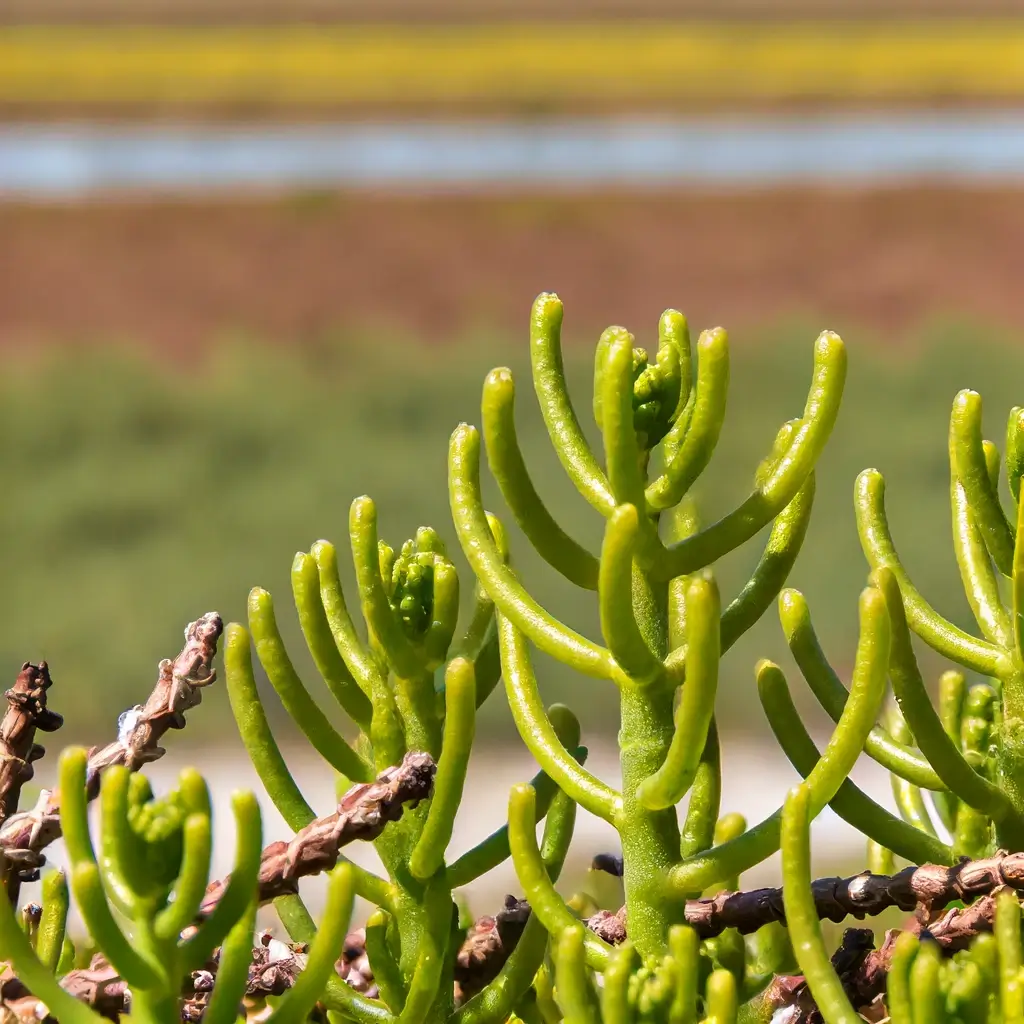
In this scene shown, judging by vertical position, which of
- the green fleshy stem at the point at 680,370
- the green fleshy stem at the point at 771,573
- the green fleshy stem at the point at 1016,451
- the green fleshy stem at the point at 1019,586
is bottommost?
the green fleshy stem at the point at 1019,586

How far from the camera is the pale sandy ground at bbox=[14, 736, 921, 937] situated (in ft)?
14.5

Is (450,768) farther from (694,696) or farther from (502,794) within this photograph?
(502,794)

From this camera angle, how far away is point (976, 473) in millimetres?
456

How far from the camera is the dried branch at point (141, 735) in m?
0.43

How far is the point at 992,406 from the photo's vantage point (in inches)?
253

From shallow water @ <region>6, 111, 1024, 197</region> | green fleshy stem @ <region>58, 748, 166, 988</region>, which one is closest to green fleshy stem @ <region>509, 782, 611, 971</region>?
green fleshy stem @ <region>58, 748, 166, 988</region>

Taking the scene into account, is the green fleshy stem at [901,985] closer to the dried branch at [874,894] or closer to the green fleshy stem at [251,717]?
the dried branch at [874,894]

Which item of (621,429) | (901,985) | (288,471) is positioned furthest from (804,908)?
(288,471)

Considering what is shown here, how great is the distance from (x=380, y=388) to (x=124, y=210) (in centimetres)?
257

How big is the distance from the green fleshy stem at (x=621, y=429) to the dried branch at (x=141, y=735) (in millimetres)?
126

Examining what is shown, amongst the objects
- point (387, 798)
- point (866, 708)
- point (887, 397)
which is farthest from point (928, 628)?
point (887, 397)

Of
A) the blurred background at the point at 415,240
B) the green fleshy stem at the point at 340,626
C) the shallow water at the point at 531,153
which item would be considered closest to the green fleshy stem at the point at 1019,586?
the green fleshy stem at the point at 340,626

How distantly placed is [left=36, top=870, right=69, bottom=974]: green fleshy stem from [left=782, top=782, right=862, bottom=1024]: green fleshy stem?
266mm

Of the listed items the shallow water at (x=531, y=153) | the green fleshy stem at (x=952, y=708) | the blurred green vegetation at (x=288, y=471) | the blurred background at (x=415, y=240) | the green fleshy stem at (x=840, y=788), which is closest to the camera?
the green fleshy stem at (x=840, y=788)
